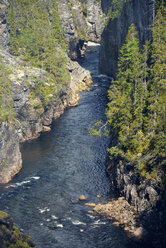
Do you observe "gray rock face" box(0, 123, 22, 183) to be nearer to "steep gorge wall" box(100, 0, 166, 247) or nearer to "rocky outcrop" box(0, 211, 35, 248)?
"steep gorge wall" box(100, 0, 166, 247)

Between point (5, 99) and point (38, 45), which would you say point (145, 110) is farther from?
point (38, 45)

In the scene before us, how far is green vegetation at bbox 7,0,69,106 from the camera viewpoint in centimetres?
9412

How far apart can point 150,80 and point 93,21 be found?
13512 cm

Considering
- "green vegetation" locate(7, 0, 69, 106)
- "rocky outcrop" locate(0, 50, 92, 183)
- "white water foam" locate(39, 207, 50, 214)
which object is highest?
"green vegetation" locate(7, 0, 69, 106)

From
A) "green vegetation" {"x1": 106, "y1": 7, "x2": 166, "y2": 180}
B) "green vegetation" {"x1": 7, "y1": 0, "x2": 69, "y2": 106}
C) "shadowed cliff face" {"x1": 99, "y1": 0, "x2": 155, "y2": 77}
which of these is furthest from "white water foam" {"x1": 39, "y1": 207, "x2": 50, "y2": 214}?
"green vegetation" {"x1": 7, "y1": 0, "x2": 69, "y2": 106}

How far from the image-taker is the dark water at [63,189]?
151 ft

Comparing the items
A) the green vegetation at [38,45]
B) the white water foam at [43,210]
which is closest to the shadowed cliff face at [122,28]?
the green vegetation at [38,45]

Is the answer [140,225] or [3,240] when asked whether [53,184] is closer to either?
[140,225]

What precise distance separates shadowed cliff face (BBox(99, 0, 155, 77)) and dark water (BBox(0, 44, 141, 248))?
2552 cm

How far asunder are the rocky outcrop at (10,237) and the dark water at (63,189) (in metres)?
2.71

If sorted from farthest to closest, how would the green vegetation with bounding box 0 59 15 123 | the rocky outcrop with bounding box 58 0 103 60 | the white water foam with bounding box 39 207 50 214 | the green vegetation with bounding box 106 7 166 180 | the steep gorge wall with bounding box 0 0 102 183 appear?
the rocky outcrop with bounding box 58 0 103 60
the green vegetation with bounding box 0 59 15 123
the steep gorge wall with bounding box 0 0 102 183
the white water foam with bounding box 39 207 50 214
the green vegetation with bounding box 106 7 166 180

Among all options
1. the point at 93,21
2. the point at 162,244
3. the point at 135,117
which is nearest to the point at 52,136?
the point at 135,117

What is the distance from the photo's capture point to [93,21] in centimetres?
18475

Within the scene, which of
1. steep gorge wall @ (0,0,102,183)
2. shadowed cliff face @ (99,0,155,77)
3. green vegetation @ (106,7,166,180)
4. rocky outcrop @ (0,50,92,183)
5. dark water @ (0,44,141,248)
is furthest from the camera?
shadowed cliff face @ (99,0,155,77)
